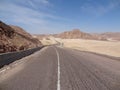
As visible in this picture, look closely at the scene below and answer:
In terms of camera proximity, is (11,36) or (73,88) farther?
(11,36)

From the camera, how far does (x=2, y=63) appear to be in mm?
14711

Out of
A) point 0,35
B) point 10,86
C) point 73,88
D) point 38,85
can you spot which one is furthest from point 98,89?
point 0,35

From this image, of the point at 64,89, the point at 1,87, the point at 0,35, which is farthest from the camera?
the point at 0,35

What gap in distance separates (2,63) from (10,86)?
640cm

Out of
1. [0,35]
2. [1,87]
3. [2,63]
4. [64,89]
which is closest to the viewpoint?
[64,89]

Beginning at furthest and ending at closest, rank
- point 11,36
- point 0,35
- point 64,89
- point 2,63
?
point 11,36 → point 0,35 → point 2,63 → point 64,89

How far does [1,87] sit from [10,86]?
0.36 m

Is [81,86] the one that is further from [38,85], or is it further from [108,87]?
[38,85]

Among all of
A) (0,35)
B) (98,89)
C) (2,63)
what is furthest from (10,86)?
(0,35)

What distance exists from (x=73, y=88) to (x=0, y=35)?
34.2 m

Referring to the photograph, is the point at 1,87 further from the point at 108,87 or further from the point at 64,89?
the point at 108,87

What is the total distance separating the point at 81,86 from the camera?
28.2 feet

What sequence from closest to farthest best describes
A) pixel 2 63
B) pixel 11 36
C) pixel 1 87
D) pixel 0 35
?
pixel 1 87
pixel 2 63
pixel 0 35
pixel 11 36

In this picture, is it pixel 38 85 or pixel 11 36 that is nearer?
pixel 38 85
